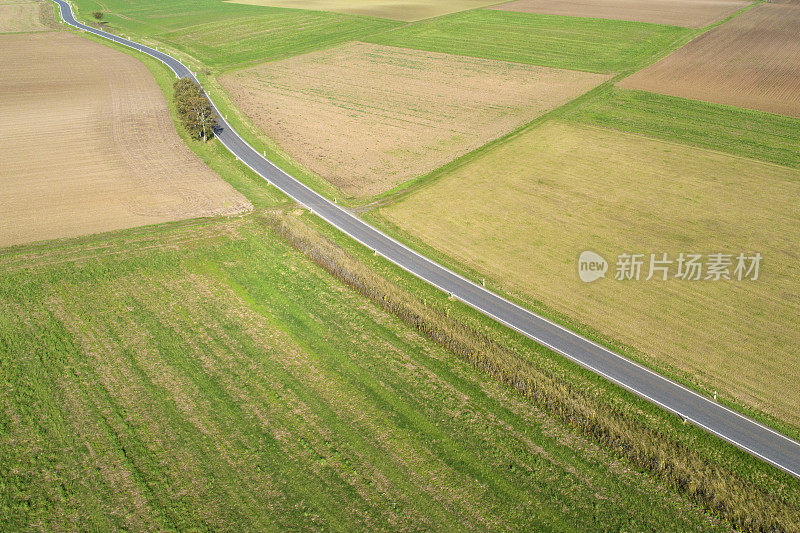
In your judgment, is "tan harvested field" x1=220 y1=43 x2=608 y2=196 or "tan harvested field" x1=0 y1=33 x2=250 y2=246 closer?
"tan harvested field" x1=0 y1=33 x2=250 y2=246

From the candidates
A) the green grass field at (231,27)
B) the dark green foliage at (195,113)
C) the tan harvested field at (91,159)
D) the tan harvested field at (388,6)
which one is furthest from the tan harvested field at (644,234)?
the tan harvested field at (388,6)

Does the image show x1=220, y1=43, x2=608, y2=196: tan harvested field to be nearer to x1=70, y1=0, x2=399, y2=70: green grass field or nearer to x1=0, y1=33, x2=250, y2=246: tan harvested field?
x1=70, y1=0, x2=399, y2=70: green grass field

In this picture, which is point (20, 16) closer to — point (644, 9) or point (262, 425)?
point (262, 425)

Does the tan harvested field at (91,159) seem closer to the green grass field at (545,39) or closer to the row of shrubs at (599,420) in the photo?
the row of shrubs at (599,420)

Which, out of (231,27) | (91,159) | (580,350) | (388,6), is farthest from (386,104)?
(388,6)

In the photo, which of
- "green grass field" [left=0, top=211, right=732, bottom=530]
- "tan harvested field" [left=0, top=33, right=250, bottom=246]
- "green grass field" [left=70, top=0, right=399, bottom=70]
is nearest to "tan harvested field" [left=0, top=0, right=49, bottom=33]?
"green grass field" [left=70, top=0, right=399, bottom=70]

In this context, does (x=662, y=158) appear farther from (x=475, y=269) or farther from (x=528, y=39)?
(x=528, y=39)

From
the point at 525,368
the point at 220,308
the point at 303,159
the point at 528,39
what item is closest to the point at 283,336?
the point at 220,308
